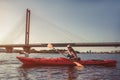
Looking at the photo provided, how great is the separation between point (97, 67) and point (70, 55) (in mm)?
3169

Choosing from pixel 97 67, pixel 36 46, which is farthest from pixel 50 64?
pixel 36 46

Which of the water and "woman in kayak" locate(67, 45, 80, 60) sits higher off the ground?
"woman in kayak" locate(67, 45, 80, 60)

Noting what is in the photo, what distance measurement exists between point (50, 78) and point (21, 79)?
2.06m

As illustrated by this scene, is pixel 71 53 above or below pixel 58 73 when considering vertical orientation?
above

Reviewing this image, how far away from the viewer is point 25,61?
3133cm

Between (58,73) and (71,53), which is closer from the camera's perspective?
(58,73)

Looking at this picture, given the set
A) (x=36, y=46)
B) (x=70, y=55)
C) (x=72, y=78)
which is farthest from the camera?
(x=36, y=46)

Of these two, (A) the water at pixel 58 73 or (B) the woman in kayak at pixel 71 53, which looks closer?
(A) the water at pixel 58 73

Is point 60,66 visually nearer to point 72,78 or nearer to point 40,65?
point 40,65

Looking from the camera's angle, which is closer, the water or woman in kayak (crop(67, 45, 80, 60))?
the water

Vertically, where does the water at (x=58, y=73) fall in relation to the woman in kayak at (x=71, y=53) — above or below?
below

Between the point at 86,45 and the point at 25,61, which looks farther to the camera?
the point at 86,45

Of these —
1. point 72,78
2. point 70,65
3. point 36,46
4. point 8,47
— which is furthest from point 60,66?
point 8,47

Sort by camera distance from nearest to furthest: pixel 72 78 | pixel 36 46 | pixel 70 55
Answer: pixel 72 78 → pixel 70 55 → pixel 36 46
